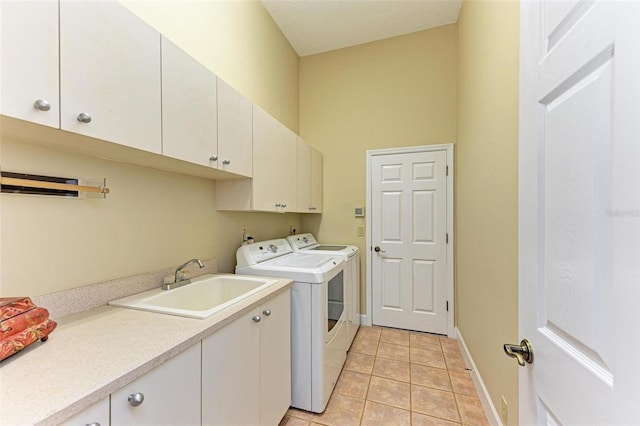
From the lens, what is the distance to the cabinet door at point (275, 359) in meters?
1.34

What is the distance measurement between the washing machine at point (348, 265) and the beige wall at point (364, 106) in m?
0.18

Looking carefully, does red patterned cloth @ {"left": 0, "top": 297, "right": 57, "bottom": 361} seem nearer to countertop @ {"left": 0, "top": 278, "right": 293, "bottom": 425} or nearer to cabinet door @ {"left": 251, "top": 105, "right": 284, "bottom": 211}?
countertop @ {"left": 0, "top": 278, "right": 293, "bottom": 425}

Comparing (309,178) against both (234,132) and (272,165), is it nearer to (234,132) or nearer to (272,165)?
(272,165)

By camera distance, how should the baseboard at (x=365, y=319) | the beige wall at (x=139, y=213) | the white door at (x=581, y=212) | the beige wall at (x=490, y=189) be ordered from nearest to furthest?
the white door at (x=581, y=212) → the beige wall at (x=139, y=213) → the beige wall at (x=490, y=189) → the baseboard at (x=365, y=319)

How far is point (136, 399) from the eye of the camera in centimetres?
72

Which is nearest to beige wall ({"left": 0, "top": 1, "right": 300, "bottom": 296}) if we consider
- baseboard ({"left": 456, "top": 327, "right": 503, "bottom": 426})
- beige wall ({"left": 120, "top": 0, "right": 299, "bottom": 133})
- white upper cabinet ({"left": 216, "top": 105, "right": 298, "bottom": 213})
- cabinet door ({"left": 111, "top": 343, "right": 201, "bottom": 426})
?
beige wall ({"left": 120, "top": 0, "right": 299, "bottom": 133})

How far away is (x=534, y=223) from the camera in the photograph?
686mm

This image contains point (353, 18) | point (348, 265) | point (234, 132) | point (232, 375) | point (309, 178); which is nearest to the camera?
point (232, 375)

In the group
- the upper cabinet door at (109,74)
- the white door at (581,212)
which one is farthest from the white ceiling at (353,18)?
the white door at (581,212)

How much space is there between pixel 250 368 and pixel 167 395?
18.1 inches

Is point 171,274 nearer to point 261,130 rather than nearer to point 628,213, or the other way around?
point 261,130

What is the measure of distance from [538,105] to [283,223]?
2.45 metres

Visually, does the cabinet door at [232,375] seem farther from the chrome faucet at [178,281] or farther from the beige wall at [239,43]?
the beige wall at [239,43]

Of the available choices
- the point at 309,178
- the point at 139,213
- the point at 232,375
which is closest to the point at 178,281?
the point at 139,213
